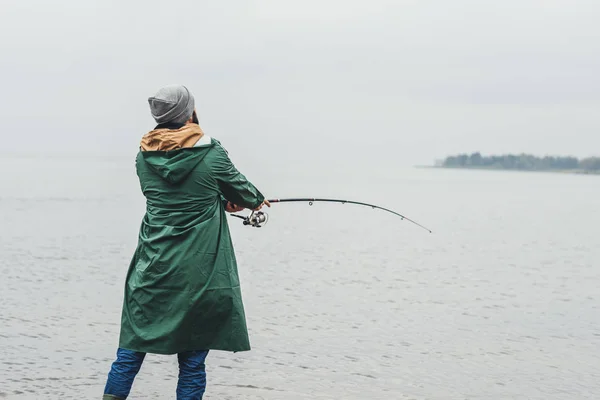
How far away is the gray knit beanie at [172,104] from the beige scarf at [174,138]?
0.21ft

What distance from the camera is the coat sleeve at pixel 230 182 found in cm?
443

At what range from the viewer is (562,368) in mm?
8500

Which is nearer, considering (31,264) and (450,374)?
(450,374)

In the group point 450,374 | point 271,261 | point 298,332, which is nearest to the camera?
point 450,374

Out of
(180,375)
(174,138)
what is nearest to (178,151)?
(174,138)

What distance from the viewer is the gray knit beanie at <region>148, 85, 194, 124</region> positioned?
14.5 ft

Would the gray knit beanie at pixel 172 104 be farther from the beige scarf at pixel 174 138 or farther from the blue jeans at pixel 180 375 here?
the blue jeans at pixel 180 375

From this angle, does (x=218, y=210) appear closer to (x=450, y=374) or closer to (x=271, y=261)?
(x=450, y=374)

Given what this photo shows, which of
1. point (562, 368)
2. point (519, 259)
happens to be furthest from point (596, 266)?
point (562, 368)

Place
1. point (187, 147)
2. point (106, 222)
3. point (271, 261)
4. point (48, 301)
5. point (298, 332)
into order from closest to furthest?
point (187, 147) → point (298, 332) → point (48, 301) → point (271, 261) → point (106, 222)

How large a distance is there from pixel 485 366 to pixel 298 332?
2.18 meters

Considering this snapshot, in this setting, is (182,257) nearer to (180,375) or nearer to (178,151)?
(178,151)

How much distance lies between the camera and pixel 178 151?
4383 millimetres

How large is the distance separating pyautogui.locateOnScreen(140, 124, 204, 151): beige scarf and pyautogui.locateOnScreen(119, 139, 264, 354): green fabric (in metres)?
0.03
